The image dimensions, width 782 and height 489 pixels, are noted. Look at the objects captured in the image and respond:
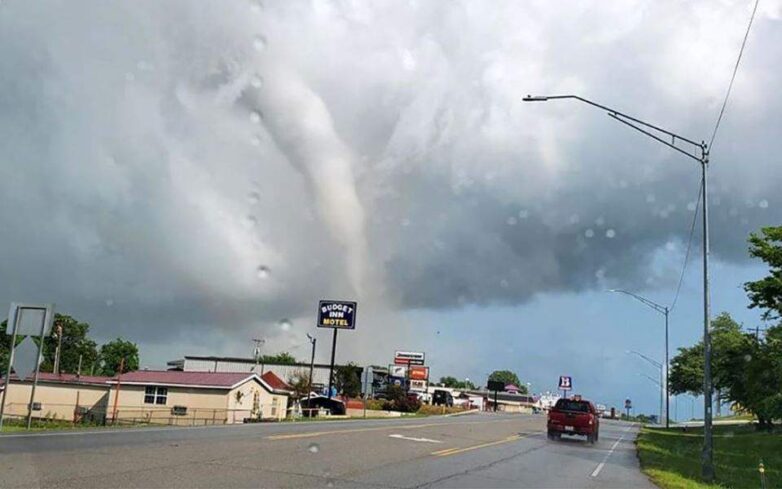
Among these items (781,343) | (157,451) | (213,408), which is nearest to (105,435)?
(157,451)

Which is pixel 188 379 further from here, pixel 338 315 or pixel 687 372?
pixel 687 372

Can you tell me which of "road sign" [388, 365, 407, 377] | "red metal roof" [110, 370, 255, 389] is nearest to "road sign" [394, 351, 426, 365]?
"road sign" [388, 365, 407, 377]

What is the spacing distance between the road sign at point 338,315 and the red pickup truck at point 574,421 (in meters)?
35.7

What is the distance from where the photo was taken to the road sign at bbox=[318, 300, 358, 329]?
68.2m

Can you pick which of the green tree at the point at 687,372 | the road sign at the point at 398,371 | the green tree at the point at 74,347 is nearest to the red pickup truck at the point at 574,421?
the green tree at the point at 687,372

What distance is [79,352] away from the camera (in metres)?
119

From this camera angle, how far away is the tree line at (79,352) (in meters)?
112

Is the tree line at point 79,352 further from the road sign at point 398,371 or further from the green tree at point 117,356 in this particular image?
the road sign at point 398,371

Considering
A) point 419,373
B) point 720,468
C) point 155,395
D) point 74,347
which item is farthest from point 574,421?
point 74,347

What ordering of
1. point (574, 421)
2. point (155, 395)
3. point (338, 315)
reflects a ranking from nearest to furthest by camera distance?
point (574, 421)
point (155, 395)
point (338, 315)

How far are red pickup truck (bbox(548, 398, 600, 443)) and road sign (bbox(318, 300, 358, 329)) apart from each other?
35736mm

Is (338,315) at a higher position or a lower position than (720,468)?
higher

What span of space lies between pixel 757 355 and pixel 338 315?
3665 centimetres

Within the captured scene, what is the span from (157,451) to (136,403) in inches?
1814
